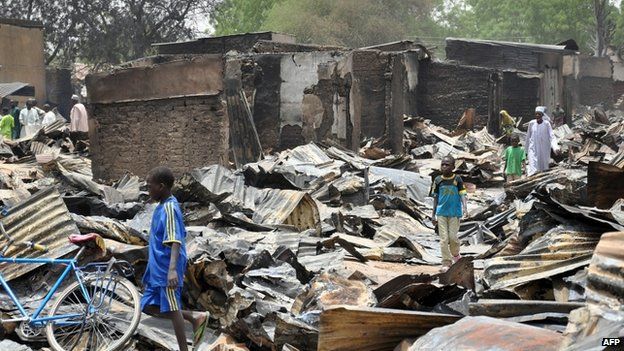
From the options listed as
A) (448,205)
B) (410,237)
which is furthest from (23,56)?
(448,205)

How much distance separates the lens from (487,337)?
4020 mm

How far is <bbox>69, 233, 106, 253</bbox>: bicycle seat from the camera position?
6011 mm

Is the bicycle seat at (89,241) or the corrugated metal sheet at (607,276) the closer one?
the corrugated metal sheet at (607,276)

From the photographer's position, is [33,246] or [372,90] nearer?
[33,246]

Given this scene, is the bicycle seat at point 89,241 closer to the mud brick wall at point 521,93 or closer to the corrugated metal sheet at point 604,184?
the corrugated metal sheet at point 604,184

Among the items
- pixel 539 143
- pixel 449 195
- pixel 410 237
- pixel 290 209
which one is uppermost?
pixel 539 143

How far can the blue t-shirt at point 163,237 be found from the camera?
5270 mm

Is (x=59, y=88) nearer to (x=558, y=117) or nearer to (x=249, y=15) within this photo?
(x=558, y=117)

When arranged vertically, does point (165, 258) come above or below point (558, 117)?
above

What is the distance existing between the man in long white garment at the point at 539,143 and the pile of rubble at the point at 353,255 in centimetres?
48

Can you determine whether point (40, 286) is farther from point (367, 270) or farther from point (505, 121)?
point (505, 121)

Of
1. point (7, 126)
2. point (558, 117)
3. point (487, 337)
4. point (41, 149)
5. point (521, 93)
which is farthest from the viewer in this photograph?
point (558, 117)

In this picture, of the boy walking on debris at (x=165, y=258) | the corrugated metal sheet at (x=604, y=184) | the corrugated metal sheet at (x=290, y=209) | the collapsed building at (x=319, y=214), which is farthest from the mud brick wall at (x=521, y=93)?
the boy walking on debris at (x=165, y=258)

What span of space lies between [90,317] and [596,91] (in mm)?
44158
